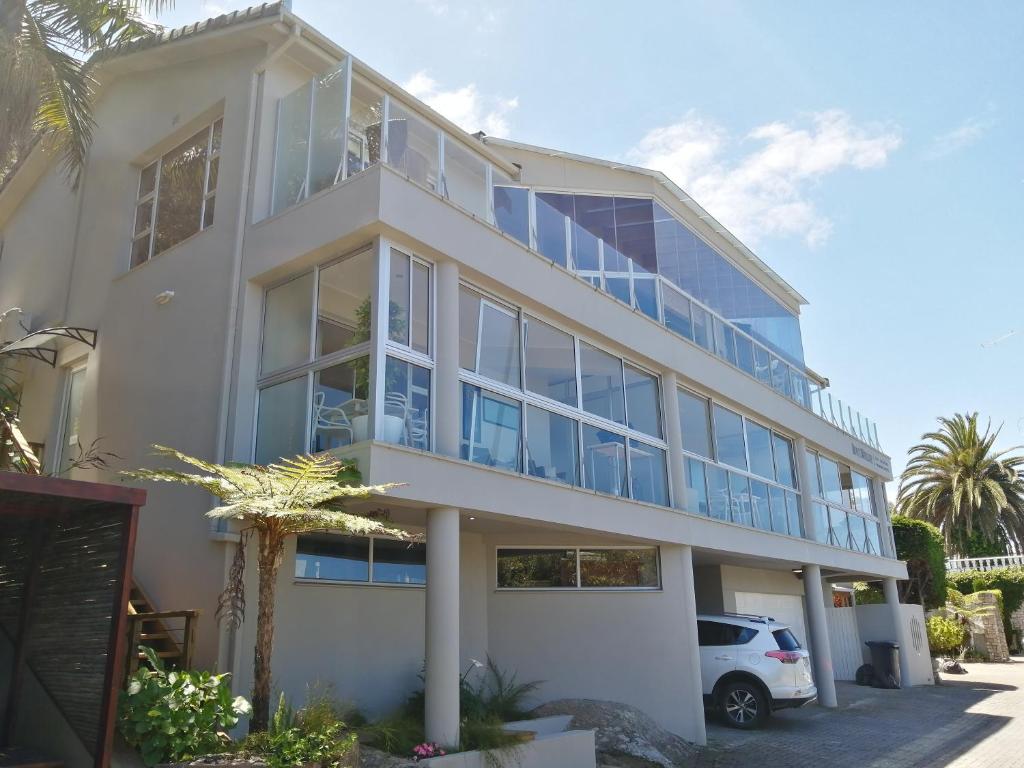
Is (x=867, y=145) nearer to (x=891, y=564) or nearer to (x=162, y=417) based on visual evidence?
(x=162, y=417)

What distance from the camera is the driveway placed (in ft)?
37.6

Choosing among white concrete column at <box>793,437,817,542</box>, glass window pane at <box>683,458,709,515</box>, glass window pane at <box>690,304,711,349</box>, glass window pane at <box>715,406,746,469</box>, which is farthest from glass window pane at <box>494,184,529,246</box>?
white concrete column at <box>793,437,817,542</box>

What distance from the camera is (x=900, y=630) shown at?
72.3 ft

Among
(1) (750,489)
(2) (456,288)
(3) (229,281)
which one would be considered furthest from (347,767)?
(1) (750,489)

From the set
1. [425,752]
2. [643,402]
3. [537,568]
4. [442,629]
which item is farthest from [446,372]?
[643,402]

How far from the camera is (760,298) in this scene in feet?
69.5

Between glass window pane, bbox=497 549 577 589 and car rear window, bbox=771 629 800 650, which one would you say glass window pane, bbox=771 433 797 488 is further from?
glass window pane, bbox=497 549 577 589

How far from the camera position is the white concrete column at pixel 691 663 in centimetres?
1239

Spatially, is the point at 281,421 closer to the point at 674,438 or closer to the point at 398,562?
the point at 398,562

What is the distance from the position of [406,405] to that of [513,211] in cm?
449

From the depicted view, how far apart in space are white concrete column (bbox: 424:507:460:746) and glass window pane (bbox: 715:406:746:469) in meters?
7.55

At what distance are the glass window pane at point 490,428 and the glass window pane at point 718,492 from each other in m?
5.32

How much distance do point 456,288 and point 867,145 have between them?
5.69 meters

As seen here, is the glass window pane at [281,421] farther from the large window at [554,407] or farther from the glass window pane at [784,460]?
the glass window pane at [784,460]
